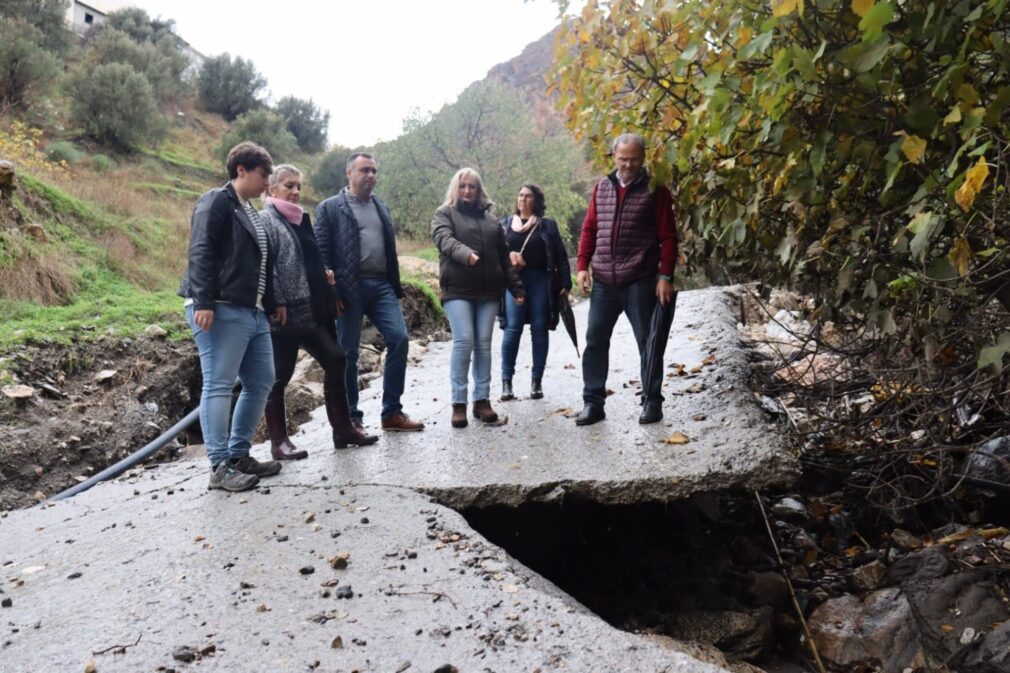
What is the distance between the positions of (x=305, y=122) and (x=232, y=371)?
124ft

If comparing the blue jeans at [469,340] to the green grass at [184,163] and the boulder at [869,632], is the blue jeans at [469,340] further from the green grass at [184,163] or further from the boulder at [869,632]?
the green grass at [184,163]

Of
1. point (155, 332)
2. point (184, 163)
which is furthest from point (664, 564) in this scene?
point (184, 163)

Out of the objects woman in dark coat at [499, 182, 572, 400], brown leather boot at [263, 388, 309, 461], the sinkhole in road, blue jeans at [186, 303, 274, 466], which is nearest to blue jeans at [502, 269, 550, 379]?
woman in dark coat at [499, 182, 572, 400]

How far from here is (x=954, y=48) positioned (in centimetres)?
289

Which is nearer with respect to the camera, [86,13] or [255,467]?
[255,467]

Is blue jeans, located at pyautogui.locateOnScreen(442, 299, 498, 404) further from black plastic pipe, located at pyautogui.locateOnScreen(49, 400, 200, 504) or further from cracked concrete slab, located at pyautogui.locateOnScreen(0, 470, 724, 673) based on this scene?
black plastic pipe, located at pyautogui.locateOnScreen(49, 400, 200, 504)

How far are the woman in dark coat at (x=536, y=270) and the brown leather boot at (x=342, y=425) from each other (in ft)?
6.09

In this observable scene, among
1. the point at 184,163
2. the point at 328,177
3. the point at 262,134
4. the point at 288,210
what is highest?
the point at 262,134

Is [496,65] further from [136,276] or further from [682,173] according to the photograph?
[682,173]

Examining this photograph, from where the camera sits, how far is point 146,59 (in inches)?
1242

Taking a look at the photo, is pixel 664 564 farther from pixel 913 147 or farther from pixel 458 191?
pixel 913 147

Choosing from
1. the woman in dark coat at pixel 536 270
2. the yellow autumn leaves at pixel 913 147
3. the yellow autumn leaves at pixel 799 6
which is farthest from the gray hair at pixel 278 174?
the yellow autumn leaves at pixel 913 147

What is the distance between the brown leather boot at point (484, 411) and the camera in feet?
20.3

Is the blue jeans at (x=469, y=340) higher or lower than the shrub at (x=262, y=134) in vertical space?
lower
